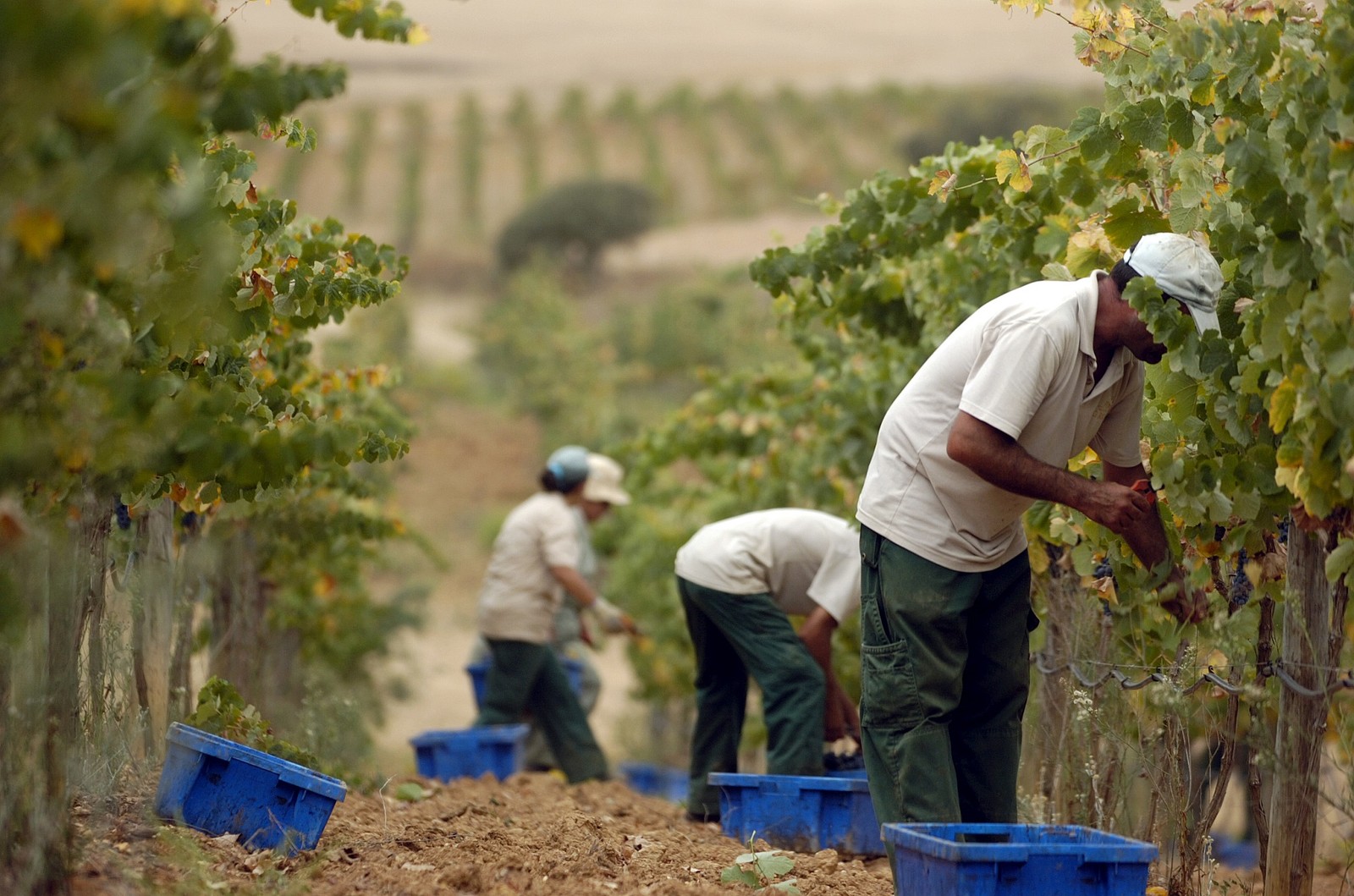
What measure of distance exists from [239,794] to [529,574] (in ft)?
11.9

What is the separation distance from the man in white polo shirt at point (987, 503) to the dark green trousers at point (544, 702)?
3.86 metres

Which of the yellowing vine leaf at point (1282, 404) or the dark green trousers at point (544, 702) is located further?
the dark green trousers at point (544, 702)

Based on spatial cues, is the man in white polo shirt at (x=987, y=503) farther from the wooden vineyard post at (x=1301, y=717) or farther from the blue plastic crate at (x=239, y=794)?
the blue plastic crate at (x=239, y=794)

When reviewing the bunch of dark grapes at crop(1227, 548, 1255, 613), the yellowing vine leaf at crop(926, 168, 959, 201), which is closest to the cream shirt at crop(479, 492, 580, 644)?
the yellowing vine leaf at crop(926, 168, 959, 201)

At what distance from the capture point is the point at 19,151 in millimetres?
2178

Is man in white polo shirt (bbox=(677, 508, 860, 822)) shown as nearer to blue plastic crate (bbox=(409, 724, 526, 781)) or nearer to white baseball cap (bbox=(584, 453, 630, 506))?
blue plastic crate (bbox=(409, 724, 526, 781))

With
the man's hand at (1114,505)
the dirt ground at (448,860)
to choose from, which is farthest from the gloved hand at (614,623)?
the man's hand at (1114,505)

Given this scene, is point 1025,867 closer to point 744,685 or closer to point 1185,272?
point 1185,272

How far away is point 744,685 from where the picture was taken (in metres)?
5.80

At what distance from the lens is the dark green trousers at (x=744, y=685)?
5172 millimetres

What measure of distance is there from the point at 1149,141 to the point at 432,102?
62106 millimetres

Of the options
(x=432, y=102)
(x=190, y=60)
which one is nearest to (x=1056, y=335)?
(x=190, y=60)

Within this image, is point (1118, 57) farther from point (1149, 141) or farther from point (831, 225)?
point (831, 225)

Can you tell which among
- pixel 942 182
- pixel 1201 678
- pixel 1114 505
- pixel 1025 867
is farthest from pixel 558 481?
pixel 1025 867
